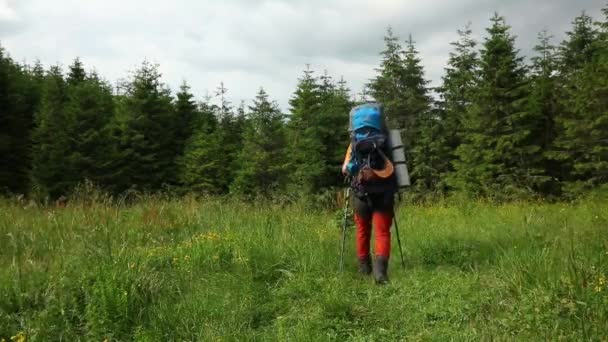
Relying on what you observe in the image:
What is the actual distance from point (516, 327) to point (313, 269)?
7.13 feet

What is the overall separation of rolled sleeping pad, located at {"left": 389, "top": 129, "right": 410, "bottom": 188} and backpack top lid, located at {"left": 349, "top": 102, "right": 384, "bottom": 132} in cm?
20

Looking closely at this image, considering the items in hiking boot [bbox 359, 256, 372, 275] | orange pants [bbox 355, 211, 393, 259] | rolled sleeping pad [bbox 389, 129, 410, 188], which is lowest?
hiking boot [bbox 359, 256, 372, 275]

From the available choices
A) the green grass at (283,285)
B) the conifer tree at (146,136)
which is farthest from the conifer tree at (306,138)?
the green grass at (283,285)

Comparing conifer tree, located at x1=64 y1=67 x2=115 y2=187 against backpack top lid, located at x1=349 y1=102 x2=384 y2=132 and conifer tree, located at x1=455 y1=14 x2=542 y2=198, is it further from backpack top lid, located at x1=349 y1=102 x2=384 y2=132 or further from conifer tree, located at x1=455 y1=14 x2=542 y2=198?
backpack top lid, located at x1=349 y1=102 x2=384 y2=132

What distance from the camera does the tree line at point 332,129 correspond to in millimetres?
22891

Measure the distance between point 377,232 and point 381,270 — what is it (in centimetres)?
44

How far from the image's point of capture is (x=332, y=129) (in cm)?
2883

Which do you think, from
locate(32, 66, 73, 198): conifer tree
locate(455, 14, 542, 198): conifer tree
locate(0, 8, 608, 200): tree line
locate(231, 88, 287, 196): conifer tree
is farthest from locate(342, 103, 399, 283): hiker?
locate(32, 66, 73, 198): conifer tree

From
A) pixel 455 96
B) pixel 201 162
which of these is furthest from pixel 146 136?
pixel 455 96

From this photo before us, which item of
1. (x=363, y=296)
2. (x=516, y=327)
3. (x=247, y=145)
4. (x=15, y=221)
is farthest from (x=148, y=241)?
(x=247, y=145)

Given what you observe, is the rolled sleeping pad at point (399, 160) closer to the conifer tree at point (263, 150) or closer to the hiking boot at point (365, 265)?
the hiking boot at point (365, 265)

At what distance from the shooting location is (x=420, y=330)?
3398 mm

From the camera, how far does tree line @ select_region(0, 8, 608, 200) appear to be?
22.9 m

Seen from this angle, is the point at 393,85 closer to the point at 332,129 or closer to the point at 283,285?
the point at 332,129
